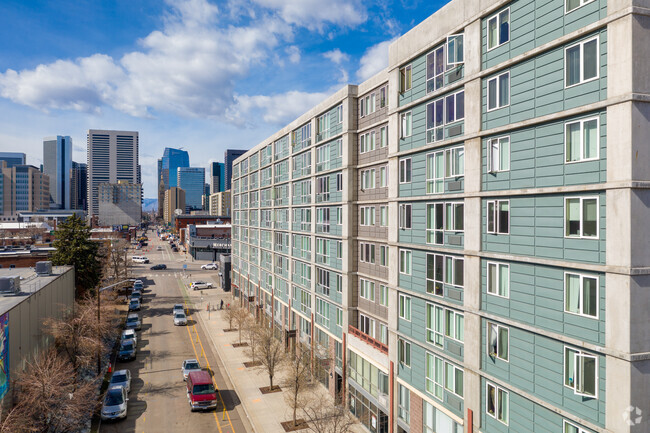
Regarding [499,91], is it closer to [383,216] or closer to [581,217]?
[581,217]

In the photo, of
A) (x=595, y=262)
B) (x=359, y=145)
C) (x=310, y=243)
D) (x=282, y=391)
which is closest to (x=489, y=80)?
(x=595, y=262)

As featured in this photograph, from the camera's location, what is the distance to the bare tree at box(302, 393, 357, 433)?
2334 cm

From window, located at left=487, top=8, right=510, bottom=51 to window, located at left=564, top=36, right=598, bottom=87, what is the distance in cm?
297

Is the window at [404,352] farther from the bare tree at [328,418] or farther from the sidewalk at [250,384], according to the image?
the sidewalk at [250,384]

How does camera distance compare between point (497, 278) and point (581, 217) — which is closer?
point (581, 217)

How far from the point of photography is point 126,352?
130ft

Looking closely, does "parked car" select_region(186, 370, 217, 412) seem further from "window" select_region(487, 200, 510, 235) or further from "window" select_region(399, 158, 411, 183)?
"window" select_region(487, 200, 510, 235)

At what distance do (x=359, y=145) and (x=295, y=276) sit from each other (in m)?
15.8

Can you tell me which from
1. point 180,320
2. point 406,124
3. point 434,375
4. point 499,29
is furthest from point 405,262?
point 180,320

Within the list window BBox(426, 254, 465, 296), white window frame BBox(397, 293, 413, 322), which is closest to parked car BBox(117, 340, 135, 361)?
white window frame BBox(397, 293, 413, 322)

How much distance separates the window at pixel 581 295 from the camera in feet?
43.5

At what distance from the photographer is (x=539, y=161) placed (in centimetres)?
1497

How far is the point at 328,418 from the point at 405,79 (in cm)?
1946

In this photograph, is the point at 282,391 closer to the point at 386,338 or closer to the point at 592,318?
the point at 386,338
